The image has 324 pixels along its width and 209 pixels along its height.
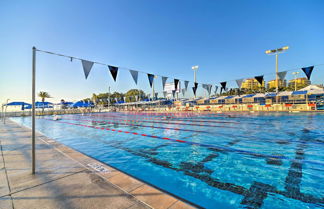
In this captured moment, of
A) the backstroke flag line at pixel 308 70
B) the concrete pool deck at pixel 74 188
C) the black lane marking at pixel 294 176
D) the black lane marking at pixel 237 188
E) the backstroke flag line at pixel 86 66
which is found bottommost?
the black lane marking at pixel 237 188

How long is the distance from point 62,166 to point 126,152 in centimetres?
226

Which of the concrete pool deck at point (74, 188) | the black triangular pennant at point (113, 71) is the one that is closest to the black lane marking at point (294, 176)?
the concrete pool deck at point (74, 188)

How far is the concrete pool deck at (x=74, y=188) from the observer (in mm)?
1818

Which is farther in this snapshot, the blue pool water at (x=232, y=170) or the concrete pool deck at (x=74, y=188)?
the blue pool water at (x=232, y=170)

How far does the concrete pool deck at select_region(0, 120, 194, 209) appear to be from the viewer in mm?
1818

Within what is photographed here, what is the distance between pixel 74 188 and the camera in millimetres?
2188

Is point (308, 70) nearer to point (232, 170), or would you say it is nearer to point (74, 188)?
point (232, 170)

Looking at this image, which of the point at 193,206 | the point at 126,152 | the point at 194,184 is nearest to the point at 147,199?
the point at 193,206

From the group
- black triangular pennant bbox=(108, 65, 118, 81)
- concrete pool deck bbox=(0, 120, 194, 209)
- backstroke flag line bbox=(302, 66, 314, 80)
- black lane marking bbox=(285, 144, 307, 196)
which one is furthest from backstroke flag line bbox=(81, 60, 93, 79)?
backstroke flag line bbox=(302, 66, 314, 80)

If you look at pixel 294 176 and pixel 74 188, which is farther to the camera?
pixel 294 176

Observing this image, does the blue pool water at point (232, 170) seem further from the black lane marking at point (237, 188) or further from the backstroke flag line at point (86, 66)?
the backstroke flag line at point (86, 66)

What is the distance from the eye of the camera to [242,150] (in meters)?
4.88

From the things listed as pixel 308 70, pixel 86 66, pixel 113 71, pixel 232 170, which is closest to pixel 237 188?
pixel 232 170

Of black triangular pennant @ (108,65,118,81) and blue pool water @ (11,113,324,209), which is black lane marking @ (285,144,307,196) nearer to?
blue pool water @ (11,113,324,209)
